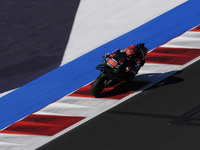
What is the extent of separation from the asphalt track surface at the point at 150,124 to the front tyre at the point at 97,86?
3.04 ft

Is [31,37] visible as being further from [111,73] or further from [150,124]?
[150,124]

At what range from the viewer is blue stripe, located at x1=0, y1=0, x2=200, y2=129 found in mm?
14828

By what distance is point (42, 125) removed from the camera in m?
13.2

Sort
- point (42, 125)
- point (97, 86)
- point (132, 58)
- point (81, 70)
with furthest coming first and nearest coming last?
point (81, 70)
point (132, 58)
point (97, 86)
point (42, 125)

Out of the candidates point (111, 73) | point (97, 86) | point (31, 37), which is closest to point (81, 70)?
point (97, 86)

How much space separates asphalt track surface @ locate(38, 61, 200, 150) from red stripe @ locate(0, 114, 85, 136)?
0.51m

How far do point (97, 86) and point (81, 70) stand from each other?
2.75 meters

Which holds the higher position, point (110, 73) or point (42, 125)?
point (110, 73)

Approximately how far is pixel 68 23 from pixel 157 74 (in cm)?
681

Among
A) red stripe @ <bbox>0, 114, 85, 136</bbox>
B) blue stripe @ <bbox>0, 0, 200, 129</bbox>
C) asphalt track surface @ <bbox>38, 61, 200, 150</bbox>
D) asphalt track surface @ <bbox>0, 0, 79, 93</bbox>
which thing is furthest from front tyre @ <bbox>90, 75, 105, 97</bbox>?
asphalt track surface @ <bbox>0, 0, 79, 93</bbox>

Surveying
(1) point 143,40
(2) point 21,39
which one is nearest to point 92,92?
(1) point 143,40

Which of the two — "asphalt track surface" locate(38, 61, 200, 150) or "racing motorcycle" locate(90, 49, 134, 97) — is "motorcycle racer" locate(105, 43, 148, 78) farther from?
"asphalt track surface" locate(38, 61, 200, 150)

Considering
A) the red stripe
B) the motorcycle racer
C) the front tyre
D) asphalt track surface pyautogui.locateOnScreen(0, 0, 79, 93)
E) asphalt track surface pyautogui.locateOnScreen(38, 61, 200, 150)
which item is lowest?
asphalt track surface pyautogui.locateOnScreen(38, 61, 200, 150)

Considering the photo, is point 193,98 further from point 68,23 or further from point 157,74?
point 68,23
